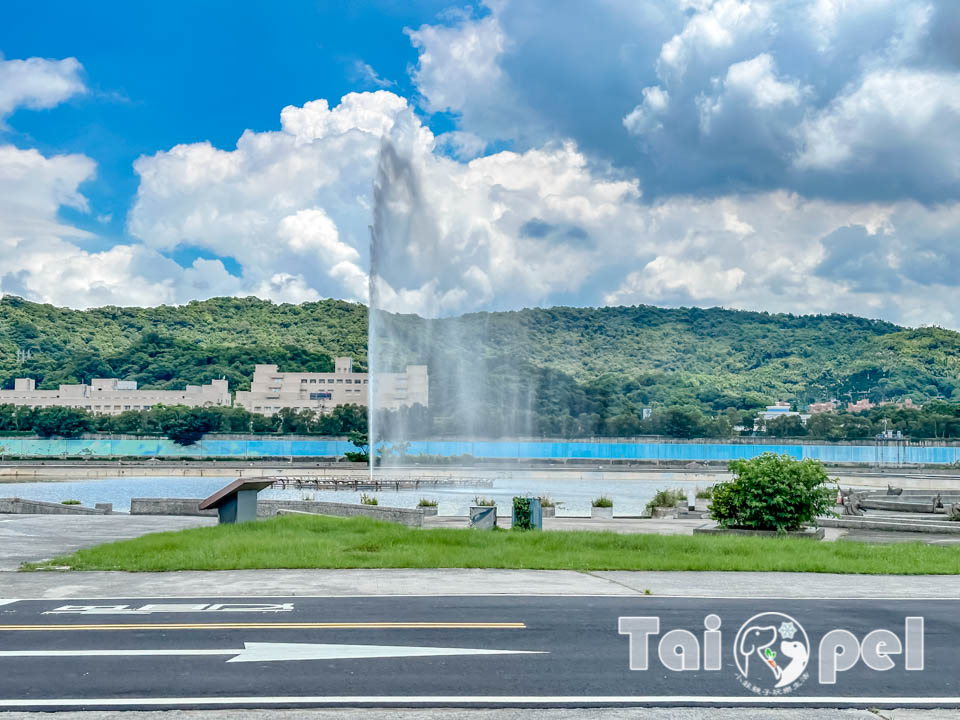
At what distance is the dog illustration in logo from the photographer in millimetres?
10103

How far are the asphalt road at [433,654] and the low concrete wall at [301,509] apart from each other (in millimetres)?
16947

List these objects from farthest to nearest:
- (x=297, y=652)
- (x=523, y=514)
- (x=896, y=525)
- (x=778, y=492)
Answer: (x=896, y=525), (x=523, y=514), (x=778, y=492), (x=297, y=652)

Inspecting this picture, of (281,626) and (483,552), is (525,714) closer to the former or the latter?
(281,626)

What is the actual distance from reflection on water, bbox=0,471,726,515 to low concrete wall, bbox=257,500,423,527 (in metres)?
17.3

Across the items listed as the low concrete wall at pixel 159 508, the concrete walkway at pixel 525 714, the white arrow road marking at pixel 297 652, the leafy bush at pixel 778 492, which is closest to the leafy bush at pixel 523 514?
the leafy bush at pixel 778 492

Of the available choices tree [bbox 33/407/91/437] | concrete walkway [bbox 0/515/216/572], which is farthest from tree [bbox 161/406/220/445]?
concrete walkway [bbox 0/515/216/572]

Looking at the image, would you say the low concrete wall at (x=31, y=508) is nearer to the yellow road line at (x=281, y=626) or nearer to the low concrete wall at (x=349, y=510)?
the low concrete wall at (x=349, y=510)

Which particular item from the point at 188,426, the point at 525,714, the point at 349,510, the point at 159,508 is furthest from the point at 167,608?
the point at 188,426

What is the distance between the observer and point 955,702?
904 cm

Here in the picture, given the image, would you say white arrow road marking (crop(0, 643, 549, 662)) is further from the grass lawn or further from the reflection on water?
the reflection on water

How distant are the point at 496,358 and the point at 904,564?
142m

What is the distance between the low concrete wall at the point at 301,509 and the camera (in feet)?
104

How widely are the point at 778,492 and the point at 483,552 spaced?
1050cm

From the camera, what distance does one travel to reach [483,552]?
20125 mm
